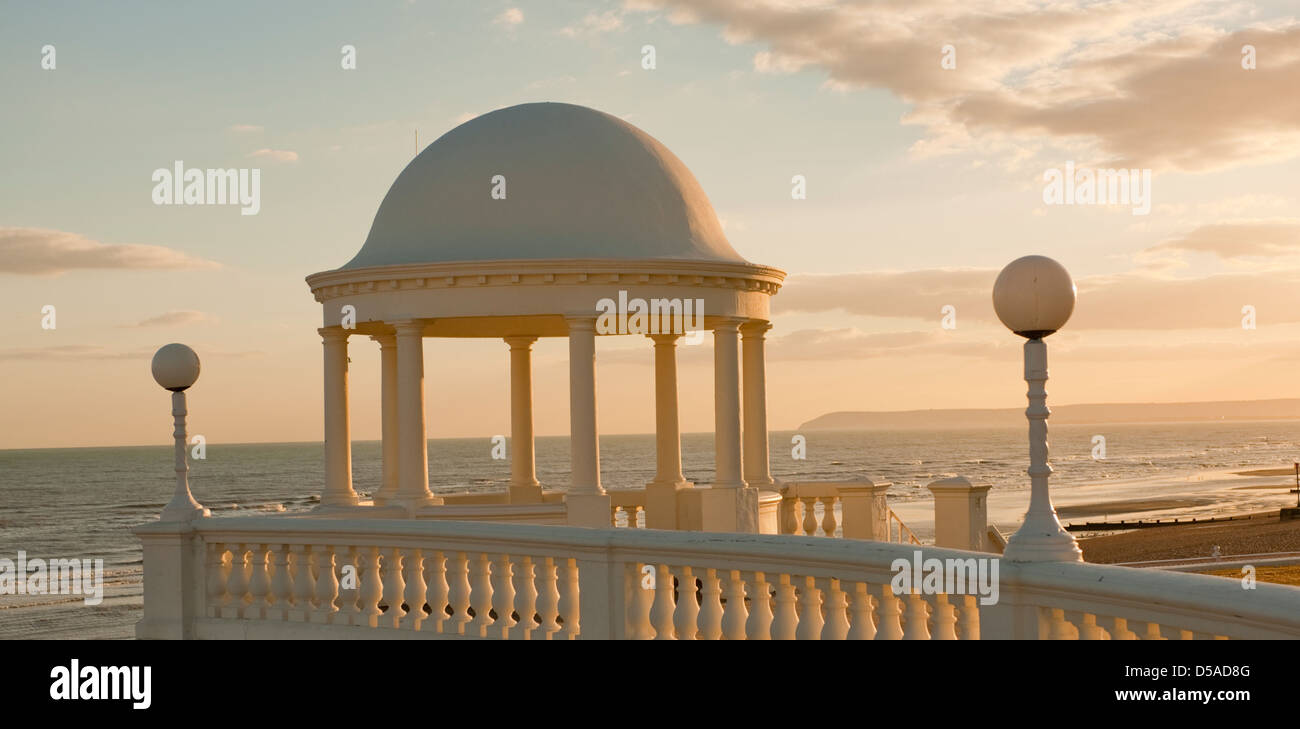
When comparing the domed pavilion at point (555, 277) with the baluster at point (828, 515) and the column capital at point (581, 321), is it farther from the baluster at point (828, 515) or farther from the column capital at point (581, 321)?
the baluster at point (828, 515)

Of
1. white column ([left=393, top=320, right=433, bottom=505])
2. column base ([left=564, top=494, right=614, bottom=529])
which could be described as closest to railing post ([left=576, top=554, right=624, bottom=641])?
column base ([left=564, top=494, right=614, bottom=529])

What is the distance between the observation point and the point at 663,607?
9.16 meters

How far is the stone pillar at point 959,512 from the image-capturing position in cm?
1639

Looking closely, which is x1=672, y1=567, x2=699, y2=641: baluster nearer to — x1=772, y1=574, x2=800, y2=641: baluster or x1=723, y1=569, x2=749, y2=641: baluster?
x1=723, y1=569, x2=749, y2=641: baluster

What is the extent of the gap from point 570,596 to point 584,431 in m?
6.15

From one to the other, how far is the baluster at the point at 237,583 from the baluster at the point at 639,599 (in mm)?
4258

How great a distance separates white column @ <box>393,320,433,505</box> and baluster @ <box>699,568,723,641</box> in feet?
25.8

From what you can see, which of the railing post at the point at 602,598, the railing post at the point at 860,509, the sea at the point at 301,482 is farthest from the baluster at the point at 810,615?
the sea at the point at 301,482

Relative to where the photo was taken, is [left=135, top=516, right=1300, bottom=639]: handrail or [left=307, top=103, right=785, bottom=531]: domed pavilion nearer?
[left=135, top=516, right=1300, bottom=639]: handrail

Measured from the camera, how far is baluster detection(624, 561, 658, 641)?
937cm
